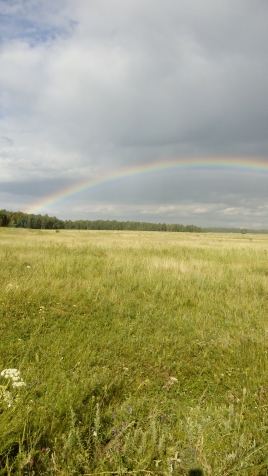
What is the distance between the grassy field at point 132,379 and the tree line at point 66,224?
298 ft

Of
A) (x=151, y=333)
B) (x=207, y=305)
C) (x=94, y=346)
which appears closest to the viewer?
(x=94, y=346)

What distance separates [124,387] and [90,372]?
532 mm

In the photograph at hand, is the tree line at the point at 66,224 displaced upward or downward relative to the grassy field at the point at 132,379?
upward

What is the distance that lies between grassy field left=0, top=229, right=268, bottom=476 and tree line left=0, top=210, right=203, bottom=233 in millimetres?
90899

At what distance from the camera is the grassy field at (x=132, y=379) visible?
2.11 meters

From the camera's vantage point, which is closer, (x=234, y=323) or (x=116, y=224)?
(x=234, y=323)

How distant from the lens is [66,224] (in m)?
137

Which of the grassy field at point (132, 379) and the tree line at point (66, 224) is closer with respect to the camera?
the grassy field at point (132, 379)

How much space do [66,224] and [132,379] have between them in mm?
139496

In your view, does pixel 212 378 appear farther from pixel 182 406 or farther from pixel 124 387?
pixel 124 387

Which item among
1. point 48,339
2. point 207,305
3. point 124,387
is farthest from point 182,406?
point 207,305

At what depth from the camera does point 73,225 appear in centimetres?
14125

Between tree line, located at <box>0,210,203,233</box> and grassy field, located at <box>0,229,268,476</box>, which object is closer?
grassy field, located at <box>0,229,268,476</box>

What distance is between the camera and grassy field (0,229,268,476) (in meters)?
2.11
